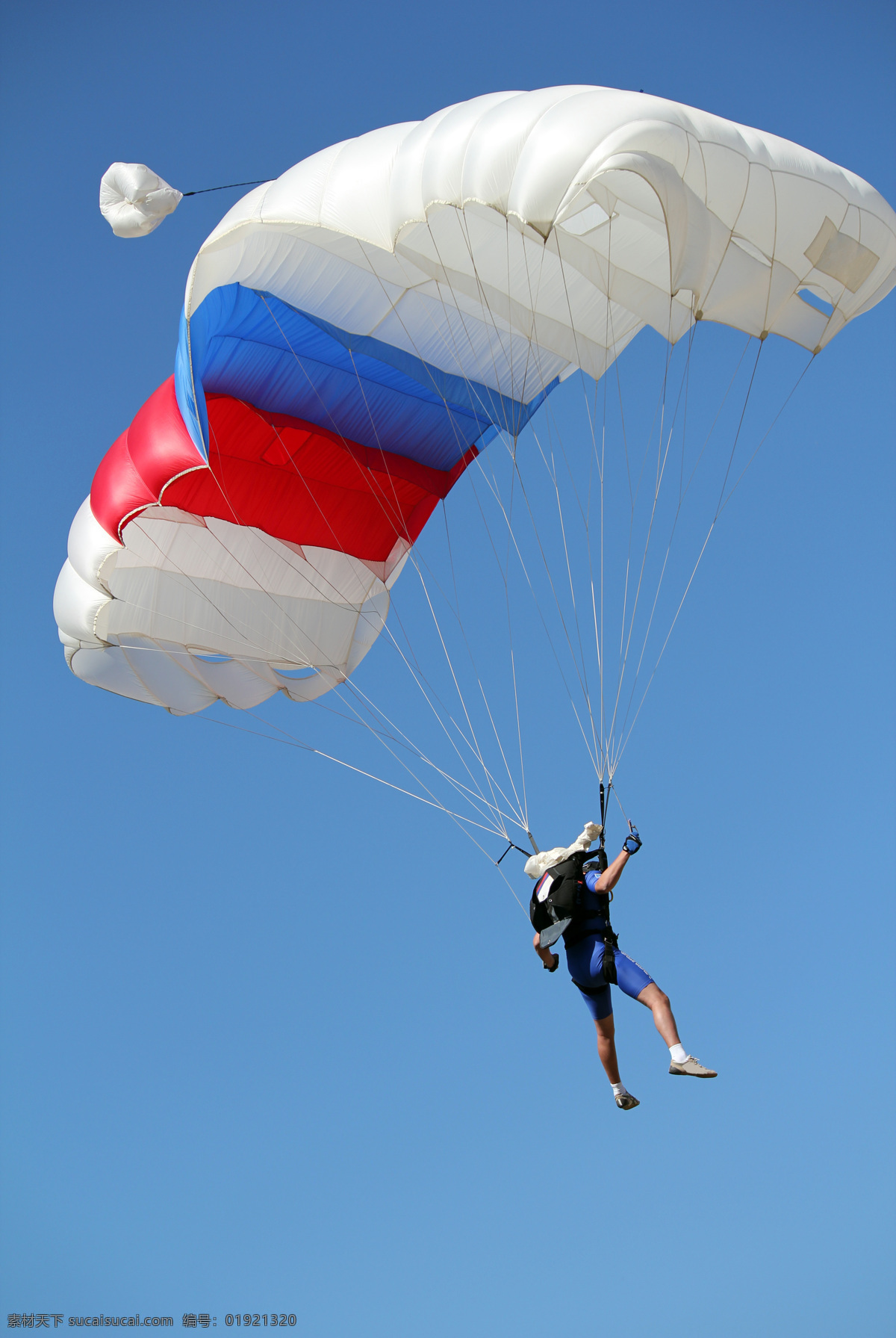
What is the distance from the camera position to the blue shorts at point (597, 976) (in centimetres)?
641

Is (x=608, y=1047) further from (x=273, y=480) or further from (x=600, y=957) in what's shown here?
(x=273, y=480)

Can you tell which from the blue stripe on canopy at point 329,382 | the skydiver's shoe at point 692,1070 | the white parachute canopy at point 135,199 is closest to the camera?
the skydiver's shoe at point 692,1070

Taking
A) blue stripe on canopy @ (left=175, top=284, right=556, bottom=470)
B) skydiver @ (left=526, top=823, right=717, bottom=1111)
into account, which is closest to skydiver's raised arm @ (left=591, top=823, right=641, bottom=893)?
skydiver @ (left=526, top=823, right=717, bottom=1111)

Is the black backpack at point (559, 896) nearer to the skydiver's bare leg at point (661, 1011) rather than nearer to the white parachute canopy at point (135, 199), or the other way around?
the skydiver's bare leg at point (661, 1011)

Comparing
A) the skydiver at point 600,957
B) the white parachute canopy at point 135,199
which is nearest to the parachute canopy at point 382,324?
the white parachute canopy at point 135,199

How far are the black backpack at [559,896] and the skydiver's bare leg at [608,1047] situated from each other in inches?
22.9

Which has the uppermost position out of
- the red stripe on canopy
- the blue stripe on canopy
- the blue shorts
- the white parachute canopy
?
the white parachute canopy

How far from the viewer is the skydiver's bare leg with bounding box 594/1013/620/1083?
21.9ft

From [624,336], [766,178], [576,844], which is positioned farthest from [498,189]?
[576,844]

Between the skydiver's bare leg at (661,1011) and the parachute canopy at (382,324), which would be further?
the skydiver's bare leg at (661,1011)

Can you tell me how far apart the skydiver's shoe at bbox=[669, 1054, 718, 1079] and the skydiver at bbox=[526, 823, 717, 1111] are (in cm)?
21

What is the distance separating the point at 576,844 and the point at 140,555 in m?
4.08

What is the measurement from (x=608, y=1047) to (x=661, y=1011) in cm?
58

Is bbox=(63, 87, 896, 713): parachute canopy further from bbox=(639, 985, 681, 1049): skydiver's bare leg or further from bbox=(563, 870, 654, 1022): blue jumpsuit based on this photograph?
bbox=(639, 985, 681, 1049): skydiver's bare leg
